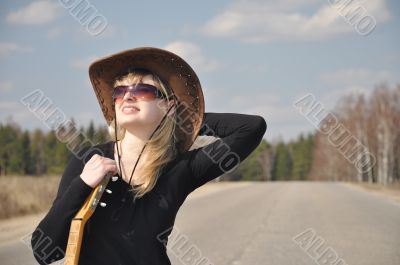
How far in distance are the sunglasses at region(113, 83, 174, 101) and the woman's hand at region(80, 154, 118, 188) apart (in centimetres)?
30

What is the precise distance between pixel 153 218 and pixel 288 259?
21.5 ft

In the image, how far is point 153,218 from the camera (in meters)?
2.04

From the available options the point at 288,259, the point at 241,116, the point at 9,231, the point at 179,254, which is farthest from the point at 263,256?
the point at 241,116

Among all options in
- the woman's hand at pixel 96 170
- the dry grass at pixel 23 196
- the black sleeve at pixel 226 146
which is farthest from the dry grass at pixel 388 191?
the woman's hand at pixel 96 170

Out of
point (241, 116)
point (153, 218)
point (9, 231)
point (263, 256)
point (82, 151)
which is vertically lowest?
point (9, 231)

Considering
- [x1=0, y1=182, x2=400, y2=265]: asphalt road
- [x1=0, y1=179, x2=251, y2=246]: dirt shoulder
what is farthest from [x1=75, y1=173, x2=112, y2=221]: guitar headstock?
[x1=0, y1=179, x2=251, y2=246]: dirt shoulder

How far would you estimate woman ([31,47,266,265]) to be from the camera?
6.47ft

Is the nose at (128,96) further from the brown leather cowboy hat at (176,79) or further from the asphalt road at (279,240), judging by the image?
the asphalt road at (279,240)

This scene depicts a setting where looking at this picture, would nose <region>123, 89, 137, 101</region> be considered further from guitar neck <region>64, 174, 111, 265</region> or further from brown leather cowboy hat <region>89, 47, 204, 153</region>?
guitar neck <region>64, 174, 111, 265</region>

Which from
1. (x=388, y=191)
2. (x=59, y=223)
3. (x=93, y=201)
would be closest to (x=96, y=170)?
(x=93, y=201)

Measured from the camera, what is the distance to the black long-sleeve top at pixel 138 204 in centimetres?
192

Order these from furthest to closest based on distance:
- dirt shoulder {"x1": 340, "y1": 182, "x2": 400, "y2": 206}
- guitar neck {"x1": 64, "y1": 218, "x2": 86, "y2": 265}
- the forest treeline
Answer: the forest treeline, dirt shoulder {"x1": 340, "y1": 182, "x2": 400, "y2": 206}, guitar neck {"x1": 64, "y1": 218, "x2": 86, "y2": 265}

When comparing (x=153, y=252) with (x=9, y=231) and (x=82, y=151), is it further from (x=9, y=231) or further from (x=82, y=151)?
(x=9, y=231)

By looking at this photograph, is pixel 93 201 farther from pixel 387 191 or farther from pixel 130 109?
pixel 387 191
